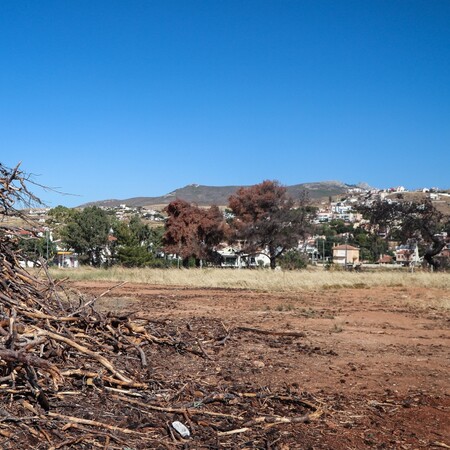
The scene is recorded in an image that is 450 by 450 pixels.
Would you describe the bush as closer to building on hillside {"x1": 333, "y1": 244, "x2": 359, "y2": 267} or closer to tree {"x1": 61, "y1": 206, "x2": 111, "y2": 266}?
tree {"x1": 61, "y1": 206, "x2": 111, "y2": 266}

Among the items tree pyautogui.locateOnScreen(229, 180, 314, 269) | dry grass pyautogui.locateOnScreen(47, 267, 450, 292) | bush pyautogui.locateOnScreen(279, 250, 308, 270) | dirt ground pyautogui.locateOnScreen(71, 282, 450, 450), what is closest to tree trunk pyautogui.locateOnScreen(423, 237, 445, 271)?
tree pyautogui.locateOnScreen(229, 180, 314, 269)

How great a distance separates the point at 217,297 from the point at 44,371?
11.1 meters

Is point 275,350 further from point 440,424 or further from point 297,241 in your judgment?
point 297,241

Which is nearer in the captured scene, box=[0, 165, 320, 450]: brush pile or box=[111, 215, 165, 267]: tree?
box=[0, 165, 320, 450]: brush pile

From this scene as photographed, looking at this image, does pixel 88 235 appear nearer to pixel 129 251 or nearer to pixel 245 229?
pixel 129 251

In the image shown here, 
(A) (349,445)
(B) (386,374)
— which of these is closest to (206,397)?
(A) (349,445)

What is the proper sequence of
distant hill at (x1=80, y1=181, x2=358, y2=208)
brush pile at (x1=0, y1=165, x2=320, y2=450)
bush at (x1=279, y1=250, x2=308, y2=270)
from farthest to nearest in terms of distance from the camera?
distant hill at (x1=80, y1=181, x2=358, y2=208) < bush at (x1=279, y1=250, x2=308, y2=270) < brush pile at (x1=0, y1=165, x2=320, y2=450)

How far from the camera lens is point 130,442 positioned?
162 inches

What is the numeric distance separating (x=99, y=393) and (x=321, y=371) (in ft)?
9.05

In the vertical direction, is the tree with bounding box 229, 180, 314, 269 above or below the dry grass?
above

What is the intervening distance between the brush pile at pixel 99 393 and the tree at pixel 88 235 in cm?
2942

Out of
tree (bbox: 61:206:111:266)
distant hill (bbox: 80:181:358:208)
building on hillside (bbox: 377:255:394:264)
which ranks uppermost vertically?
distant hill (bbox: 80:181:358:208)

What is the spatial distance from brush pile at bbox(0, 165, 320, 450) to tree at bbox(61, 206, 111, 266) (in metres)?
29.4

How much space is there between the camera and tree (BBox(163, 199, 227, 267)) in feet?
111
